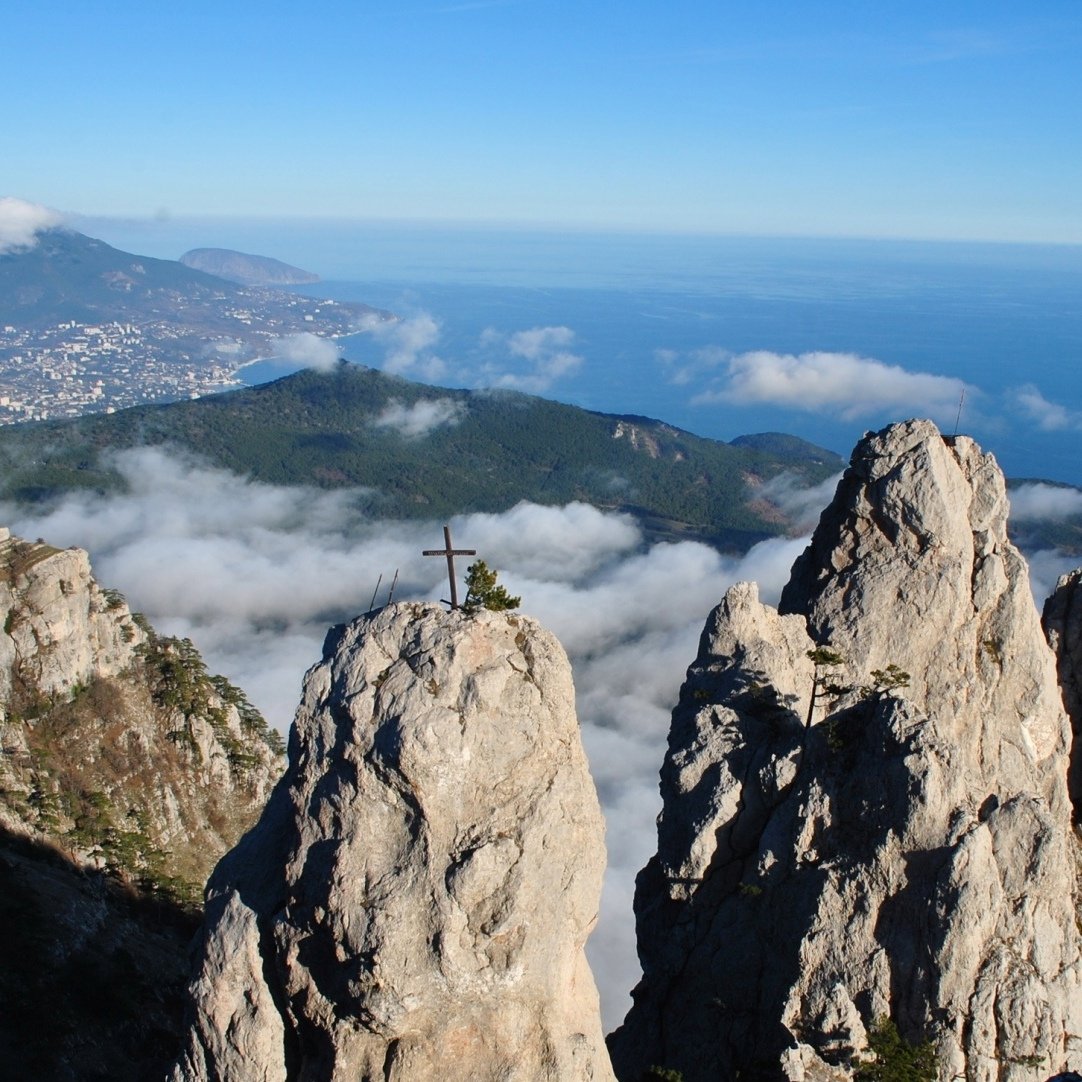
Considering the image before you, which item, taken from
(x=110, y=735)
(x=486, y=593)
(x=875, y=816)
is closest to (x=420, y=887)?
(x=486, y=593)

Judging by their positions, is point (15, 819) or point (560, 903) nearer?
point (560, 903)

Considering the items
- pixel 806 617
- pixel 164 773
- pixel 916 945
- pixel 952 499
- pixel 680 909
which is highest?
pixel 952 499

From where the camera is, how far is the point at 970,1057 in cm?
2569

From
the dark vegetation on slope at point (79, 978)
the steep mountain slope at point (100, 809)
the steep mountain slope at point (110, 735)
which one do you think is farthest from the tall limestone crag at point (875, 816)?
the steep mountain slope at point (110, 735)

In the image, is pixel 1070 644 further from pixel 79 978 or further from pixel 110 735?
pixel 110 735

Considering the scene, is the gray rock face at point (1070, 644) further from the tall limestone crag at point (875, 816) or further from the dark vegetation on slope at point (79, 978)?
the dark vegetation on slope at point (79, 978)

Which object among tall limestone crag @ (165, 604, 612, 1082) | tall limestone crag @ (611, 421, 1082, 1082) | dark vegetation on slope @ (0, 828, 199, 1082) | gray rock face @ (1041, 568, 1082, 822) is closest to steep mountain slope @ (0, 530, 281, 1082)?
dark vegetation on slope @ (0, 828, 199, 1082)

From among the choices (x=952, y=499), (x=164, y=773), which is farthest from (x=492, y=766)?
(x=164, y=773)

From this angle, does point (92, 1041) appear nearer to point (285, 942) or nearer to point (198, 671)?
point (285, 942)

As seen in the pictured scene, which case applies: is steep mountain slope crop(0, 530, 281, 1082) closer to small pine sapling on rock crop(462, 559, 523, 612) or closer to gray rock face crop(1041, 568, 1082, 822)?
small pine sapling on rock crop(462, 559, 523, 612)

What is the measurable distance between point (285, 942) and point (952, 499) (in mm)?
28297

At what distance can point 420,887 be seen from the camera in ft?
72.4

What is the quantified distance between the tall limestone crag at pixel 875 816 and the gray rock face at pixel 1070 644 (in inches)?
139

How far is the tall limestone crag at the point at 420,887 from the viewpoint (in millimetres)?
21984
